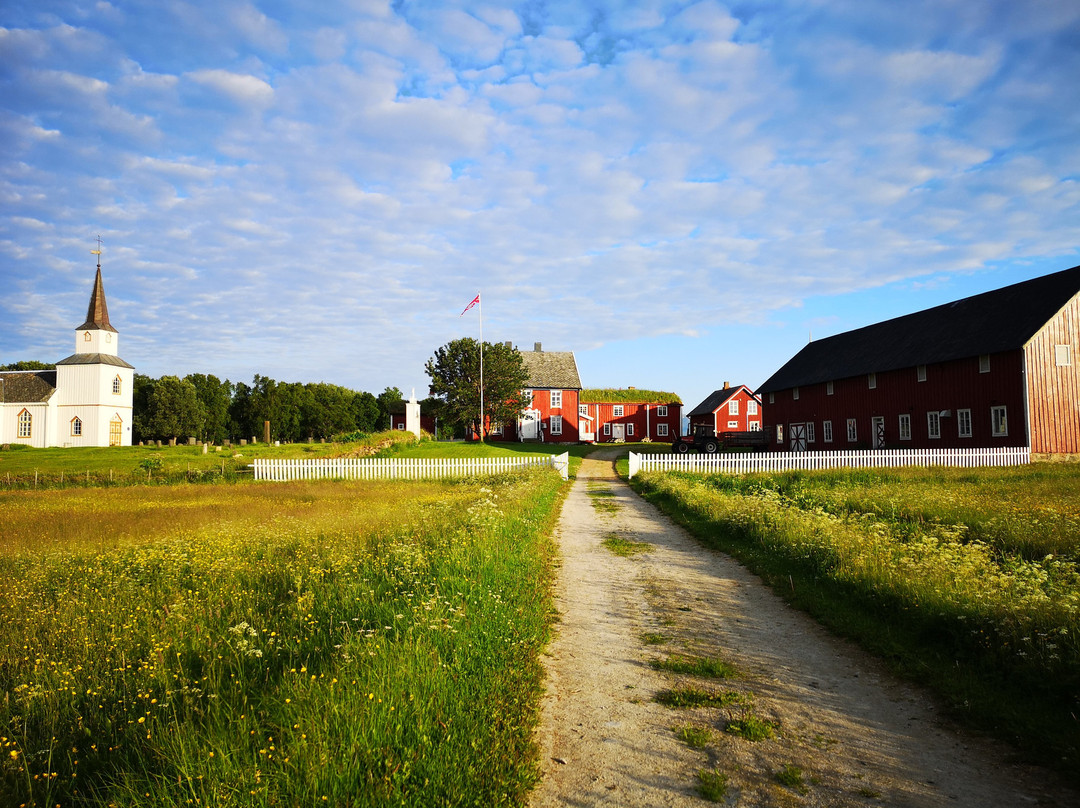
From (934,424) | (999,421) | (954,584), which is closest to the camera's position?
(954,584)

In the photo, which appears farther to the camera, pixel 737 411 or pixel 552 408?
pixel 737 411

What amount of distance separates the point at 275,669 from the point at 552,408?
2199 inches

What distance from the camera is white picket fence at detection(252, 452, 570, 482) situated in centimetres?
2684

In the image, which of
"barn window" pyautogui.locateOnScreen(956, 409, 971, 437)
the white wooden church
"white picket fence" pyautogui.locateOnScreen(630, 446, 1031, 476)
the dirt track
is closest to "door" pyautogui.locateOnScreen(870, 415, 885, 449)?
"barn window" pyautogui.locateOnScreen(956, 409, 971, 437)

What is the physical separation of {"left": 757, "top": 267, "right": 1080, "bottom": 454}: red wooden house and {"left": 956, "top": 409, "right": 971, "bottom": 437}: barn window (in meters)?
0.05

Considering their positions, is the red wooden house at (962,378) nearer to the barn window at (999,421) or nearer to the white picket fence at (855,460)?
the barn window at (999,421)

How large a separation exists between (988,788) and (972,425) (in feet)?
112

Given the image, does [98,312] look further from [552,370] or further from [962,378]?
[962,378]

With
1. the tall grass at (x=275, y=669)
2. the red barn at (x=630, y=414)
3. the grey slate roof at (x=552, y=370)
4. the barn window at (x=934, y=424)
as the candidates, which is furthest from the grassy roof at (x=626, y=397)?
the tall grass at (x=275, y=669)

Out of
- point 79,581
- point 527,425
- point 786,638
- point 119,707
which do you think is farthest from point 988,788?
point 527,425

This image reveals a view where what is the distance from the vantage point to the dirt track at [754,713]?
3594 mm

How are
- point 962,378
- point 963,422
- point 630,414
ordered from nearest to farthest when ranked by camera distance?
1. point 963,422
2. point 962,378
3. point 630,414

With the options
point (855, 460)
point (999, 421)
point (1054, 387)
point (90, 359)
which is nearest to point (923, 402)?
point (999, 421)

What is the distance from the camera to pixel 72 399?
197ft
